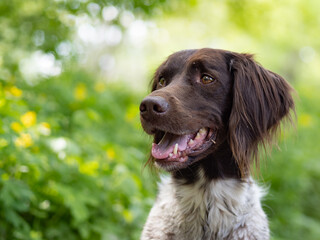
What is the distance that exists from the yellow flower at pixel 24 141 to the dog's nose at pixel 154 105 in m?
1.46

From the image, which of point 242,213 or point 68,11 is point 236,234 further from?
point 68,11

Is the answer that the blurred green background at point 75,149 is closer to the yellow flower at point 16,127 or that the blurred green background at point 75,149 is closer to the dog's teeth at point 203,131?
the yellow flower at point 16,127

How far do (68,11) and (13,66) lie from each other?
107 centimetres

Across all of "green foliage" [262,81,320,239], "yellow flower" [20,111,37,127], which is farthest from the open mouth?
"green foliage" [262,81,320,239]

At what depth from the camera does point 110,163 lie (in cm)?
480

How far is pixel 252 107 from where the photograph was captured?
120 inches

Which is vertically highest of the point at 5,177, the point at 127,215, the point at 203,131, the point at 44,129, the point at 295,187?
the point at 203,131

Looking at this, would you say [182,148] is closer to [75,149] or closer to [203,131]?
[203,131]

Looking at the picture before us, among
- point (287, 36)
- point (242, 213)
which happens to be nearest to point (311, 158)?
point (242, 213)

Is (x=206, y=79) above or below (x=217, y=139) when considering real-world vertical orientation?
above

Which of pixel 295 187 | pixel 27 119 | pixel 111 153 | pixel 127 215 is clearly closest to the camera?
pixel 27 119

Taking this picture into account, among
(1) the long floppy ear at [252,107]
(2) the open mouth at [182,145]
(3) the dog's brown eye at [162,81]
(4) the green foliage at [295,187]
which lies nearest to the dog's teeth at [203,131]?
(2) the open mouth at [182,145]

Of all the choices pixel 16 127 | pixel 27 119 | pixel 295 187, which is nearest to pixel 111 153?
pixel 27 119

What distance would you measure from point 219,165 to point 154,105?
723mm
